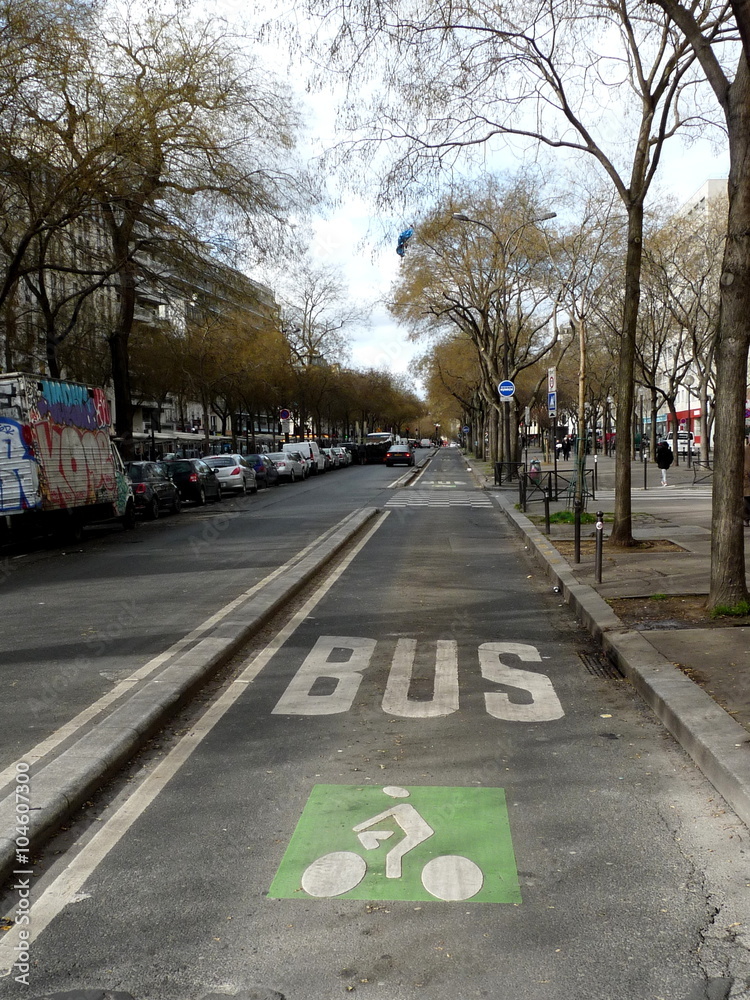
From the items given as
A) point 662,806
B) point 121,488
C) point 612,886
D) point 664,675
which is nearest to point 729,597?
point 664,675

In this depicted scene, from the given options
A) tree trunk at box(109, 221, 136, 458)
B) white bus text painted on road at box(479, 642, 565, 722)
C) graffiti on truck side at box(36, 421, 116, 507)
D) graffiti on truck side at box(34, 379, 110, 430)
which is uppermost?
tree trunk at box(109, 221, 136, 458)

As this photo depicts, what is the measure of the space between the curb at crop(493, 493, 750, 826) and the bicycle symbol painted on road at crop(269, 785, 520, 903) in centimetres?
114

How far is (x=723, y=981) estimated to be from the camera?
10.8 ft

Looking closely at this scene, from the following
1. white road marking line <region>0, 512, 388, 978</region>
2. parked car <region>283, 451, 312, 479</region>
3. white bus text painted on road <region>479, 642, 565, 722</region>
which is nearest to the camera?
white road marking line <region>0, 512, 388, 978</region>

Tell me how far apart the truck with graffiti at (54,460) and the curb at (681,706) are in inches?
423

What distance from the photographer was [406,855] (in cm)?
430

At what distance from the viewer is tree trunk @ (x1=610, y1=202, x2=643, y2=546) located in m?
14.4

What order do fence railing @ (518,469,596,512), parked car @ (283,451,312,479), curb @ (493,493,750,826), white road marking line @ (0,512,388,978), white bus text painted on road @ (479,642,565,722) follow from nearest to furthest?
white road marking line @ (0,512,388,978)
curb @ (493,493,750,826)
white bus text painted on road @ (479,642,565,722)
fence railing @ (518,469,596,512)
parked car @ (283,451,312,479)

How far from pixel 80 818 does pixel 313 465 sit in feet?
170

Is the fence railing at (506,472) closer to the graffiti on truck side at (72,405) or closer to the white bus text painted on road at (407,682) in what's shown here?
the graffiti on truck side at (72,405)

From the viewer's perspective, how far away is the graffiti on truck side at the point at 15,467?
1712 cm

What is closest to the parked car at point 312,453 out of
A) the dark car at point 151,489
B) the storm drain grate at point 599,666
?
the dark car at point 151,489

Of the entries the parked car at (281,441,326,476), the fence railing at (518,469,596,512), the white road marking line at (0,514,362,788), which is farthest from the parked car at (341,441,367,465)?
the white road marking line at (0,514,362,788)

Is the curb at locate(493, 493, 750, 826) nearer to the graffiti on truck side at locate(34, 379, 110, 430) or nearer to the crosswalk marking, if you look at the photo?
the graffiti on truck side at locate(34, 379, 110, 430)
